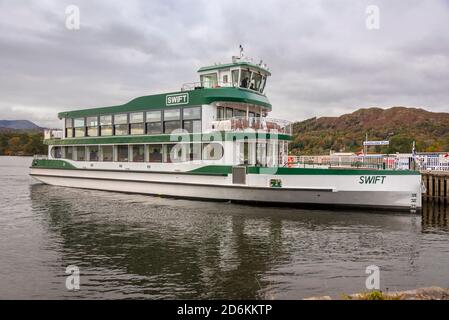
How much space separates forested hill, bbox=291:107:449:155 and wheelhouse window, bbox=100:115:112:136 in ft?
144

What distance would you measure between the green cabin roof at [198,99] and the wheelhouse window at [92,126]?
1.03 m

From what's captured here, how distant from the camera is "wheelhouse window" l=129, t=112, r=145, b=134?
2472 centimetres

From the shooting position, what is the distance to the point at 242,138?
20469 millimetres

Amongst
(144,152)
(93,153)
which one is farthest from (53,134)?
(144,152)

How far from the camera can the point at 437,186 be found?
24.2 meters

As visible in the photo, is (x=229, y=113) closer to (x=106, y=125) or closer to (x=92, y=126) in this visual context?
(x=106, y=125)

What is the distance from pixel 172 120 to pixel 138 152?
4.39m

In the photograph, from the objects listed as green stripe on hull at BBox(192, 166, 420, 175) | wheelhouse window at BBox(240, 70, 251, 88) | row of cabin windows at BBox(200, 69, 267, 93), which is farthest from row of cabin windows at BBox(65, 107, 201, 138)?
green stripe on hull at BBox(192, 166, 420, 175)

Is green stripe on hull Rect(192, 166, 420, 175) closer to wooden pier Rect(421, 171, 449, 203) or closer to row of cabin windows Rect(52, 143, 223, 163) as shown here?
row of cabin windows Rect(52, 143, 223, 163)

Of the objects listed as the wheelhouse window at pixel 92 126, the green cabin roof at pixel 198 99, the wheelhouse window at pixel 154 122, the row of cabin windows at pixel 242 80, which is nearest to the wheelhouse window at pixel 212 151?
the green cabin roof at pixel 198 99

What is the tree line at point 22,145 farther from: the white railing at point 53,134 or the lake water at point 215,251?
the lake water at point 215,251

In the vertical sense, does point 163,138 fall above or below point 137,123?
below

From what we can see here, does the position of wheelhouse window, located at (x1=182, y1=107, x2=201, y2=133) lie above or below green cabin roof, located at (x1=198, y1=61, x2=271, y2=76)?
below
